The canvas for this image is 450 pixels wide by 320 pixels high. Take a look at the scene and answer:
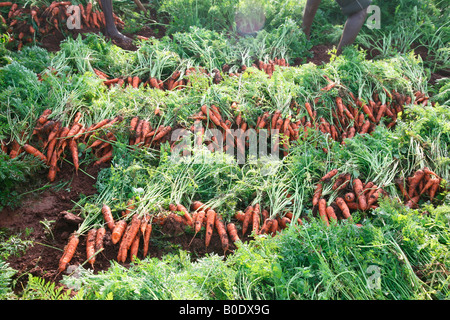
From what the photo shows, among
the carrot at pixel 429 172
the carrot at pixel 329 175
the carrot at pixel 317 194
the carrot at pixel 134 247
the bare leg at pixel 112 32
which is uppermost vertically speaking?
the bare leg at pixel 112 32

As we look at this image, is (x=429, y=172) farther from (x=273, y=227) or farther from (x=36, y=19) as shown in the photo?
(x=36, y=19)

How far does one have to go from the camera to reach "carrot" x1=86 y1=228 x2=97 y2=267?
2566 mm

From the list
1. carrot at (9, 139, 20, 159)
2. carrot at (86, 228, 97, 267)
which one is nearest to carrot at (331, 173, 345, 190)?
carrot at (86, 228, 97, 267)

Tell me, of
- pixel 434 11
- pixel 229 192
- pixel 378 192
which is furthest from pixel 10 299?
pixel 434 11

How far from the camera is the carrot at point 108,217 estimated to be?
2770 mm

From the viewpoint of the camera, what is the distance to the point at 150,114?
3721mm

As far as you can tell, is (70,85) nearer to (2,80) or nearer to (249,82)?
(2,80)

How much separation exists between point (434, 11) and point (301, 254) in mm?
5281

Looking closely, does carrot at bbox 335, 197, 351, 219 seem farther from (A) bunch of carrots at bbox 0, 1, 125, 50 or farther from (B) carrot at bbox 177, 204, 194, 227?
(A) bunch of carrots at bbox 0, 1, 125, 50

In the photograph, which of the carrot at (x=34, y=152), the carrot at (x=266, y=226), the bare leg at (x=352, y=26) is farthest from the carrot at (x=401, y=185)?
the carrot at (x=34, y=152)

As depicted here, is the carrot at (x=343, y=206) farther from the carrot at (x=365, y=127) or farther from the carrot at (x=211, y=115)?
Result: the carrot at (x=211, y=115)

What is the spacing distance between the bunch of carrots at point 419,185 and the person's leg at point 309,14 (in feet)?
9.70

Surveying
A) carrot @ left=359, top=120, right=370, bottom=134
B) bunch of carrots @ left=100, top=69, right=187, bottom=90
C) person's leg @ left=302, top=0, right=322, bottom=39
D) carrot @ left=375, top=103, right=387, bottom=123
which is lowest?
carrot @ left=359, top=120, right=370, bottom=134

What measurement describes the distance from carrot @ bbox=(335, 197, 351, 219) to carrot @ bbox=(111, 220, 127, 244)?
1.78 metres
